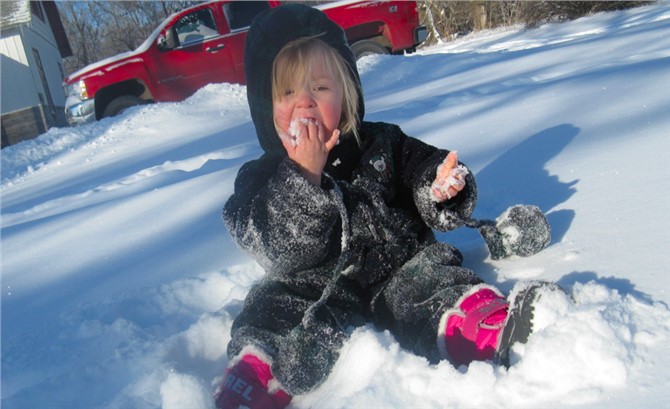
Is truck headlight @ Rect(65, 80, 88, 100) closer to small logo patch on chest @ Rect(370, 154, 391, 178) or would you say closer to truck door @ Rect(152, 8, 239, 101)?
Result: truck door @ Rect(152, 8, 239, 101)

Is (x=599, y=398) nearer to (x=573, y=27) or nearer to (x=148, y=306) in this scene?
(x=148, y=306)

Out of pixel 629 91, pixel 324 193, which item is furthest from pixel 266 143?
pixel 629 91

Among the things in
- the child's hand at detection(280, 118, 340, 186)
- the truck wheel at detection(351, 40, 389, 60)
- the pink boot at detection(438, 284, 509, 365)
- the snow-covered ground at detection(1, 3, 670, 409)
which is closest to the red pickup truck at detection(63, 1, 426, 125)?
the truck wheel at detection(351, 40, 389, 60)

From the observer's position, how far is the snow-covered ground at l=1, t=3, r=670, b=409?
3.49 feet

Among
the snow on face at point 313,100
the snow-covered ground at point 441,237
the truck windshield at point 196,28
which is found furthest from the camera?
the truck windshield at point 196,28

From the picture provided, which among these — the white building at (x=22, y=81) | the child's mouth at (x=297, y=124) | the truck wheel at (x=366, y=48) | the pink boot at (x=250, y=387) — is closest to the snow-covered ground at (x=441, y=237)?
the pink boot at (x=250, y=387)

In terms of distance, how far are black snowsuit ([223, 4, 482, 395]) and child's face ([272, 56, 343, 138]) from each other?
11cm

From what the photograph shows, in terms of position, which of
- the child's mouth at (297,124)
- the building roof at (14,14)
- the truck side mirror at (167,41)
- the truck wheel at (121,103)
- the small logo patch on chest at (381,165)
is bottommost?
the small logo patch on chest at (381,165)

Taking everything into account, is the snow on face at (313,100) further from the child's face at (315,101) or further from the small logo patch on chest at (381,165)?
the small logo patch on chest at (381,165)

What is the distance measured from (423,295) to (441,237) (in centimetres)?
61

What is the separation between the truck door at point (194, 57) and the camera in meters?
7.18

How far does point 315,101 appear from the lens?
1.65 meters

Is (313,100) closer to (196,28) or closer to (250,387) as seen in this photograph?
(250,387)

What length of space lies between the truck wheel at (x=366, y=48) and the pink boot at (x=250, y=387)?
22.6ft
